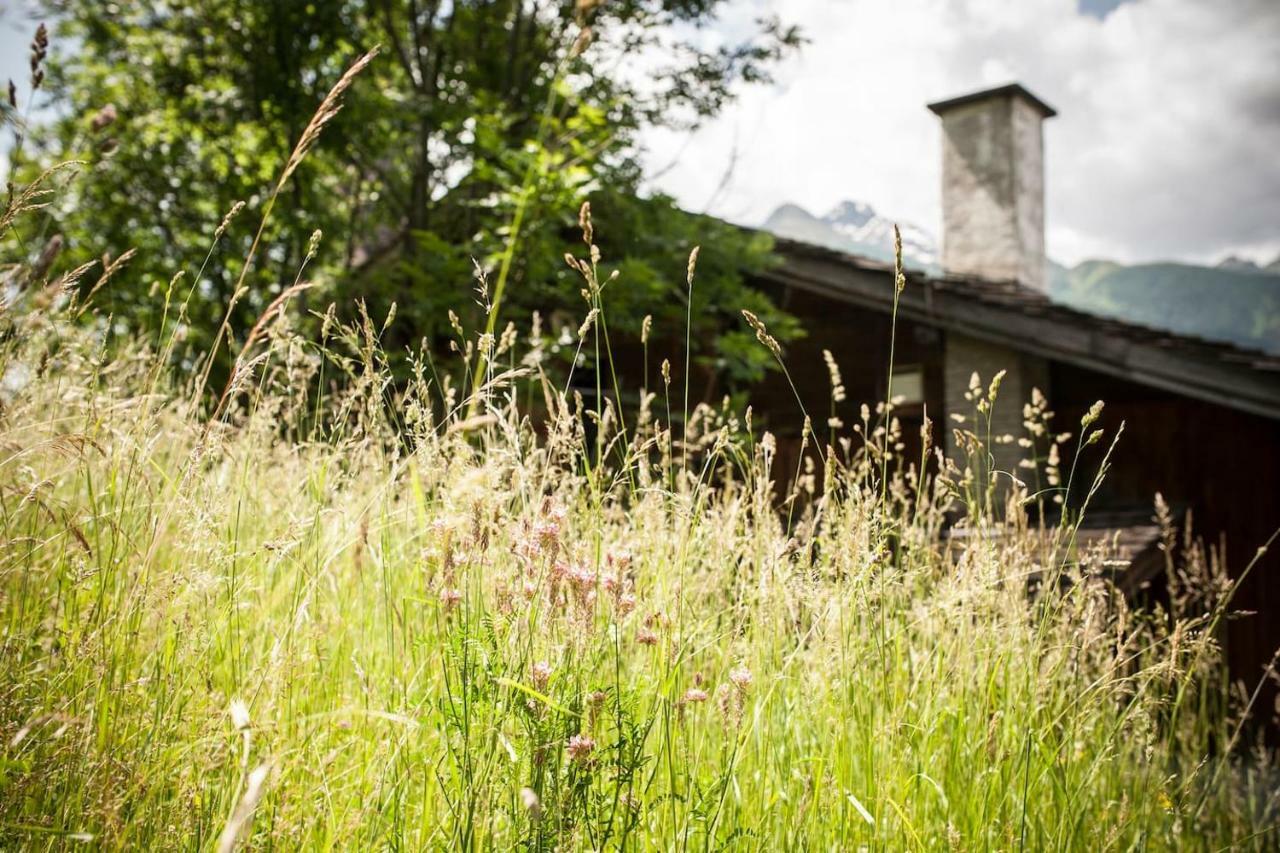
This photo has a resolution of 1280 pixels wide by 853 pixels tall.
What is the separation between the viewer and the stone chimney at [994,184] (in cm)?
1205

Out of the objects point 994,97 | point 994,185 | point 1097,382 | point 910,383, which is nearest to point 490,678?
point 1097,382

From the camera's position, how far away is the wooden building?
7.98 meters

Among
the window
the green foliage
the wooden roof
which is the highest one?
the wooden roof

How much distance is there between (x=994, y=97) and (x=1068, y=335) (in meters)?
5.28

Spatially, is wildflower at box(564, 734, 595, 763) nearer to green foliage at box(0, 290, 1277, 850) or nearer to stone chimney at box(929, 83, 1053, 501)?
green foliage at box(0, 290, 1277, 850)

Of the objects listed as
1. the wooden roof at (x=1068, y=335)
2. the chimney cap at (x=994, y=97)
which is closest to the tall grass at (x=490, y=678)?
the wooden roof at (x=1068, y=335)

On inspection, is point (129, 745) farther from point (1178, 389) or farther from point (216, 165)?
point (216, 165)

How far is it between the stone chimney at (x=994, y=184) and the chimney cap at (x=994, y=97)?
0.04 ft

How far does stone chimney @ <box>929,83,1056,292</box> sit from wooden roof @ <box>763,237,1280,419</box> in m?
2.35

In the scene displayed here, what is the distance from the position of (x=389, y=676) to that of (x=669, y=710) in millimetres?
711

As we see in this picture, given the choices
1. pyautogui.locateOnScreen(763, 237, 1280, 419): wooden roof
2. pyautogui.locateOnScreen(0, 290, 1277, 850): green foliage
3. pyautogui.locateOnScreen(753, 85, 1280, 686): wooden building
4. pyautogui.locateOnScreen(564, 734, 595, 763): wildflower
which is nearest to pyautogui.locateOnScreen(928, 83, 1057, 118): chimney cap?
pyautogui.locateOnScreen(753, 85, 1280, 686): wooden building

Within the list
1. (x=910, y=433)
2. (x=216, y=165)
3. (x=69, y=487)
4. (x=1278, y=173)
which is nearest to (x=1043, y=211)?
(x=910, y=433)

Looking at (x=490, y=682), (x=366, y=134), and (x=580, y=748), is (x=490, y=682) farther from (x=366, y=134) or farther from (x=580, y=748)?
(x=366, y=134)

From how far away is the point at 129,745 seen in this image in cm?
169
